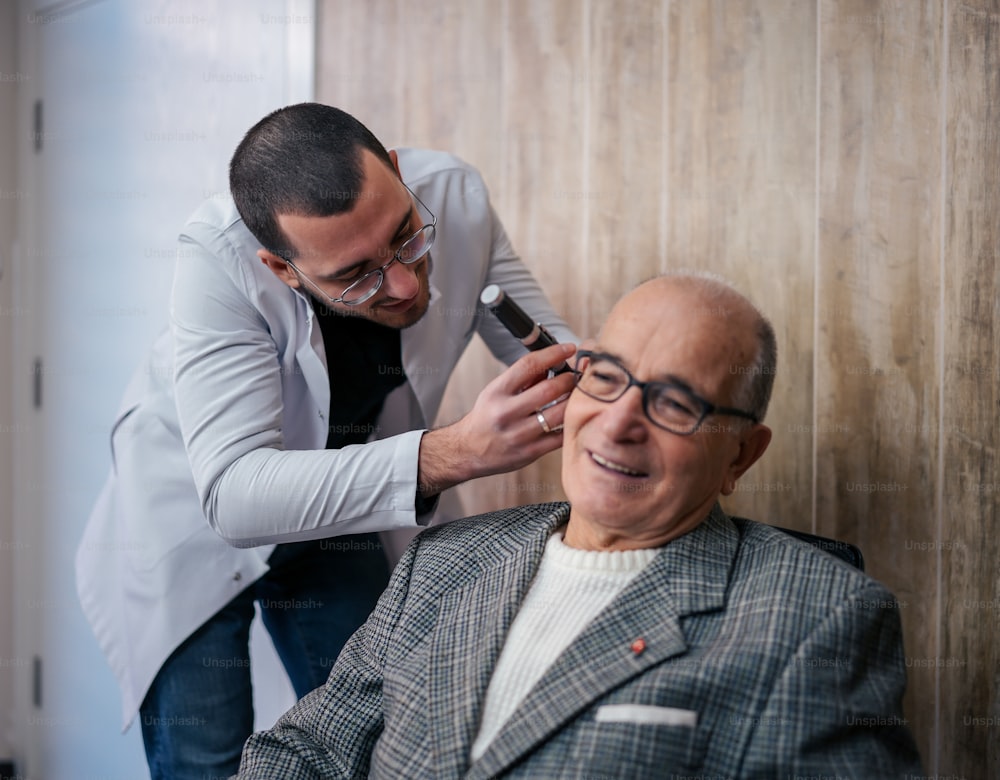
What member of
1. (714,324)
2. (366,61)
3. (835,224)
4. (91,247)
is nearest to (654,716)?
(714,324)

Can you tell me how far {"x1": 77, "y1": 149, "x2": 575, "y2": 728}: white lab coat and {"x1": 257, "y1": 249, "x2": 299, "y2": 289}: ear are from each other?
0.05 meters

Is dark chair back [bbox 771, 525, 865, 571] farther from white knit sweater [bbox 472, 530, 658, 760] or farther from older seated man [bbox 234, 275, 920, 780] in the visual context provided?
white knit sweater [bbox 472, 530, 658, 760]

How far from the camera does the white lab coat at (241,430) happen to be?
1633 mm

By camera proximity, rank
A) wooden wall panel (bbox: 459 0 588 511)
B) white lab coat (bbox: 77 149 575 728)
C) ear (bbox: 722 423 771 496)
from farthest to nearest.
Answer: wooden wall panel (bbox: 459 0 588 511)
white lab coat (bbox: 77 149 575 728)
ear (bbox: 722 423 771 496)

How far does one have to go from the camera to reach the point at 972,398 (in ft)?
6.00

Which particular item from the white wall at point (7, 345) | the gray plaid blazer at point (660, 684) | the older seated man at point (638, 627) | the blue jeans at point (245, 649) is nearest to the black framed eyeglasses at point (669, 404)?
the older seated man at point (638, 627)

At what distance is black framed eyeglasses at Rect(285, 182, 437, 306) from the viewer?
165 cm

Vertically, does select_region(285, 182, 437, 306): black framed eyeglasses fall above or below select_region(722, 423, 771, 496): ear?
A: above

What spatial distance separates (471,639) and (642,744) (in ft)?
1.09

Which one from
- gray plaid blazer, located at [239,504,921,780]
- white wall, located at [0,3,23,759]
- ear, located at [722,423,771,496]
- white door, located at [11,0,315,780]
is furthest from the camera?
white wall, located at [0,3,23,759]

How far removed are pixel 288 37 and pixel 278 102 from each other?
7.1 inches

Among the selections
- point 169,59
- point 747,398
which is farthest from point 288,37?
point 747,398

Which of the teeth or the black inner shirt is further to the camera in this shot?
the black inner shirt

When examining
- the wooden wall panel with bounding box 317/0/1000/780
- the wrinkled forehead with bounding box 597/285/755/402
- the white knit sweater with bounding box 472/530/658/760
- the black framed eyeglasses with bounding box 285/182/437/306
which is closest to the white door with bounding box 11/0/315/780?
the wooden wall panel with bounding box 317/0/1000/780
